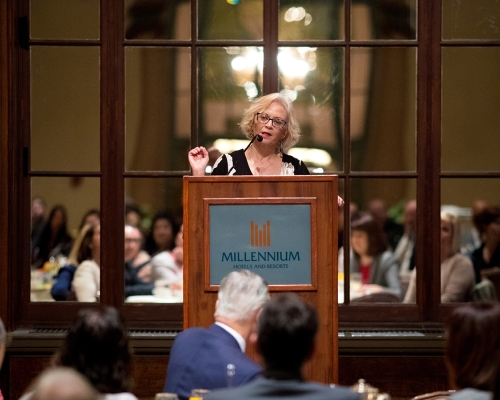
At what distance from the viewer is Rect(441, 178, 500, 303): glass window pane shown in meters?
4.78

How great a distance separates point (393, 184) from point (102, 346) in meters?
2.71

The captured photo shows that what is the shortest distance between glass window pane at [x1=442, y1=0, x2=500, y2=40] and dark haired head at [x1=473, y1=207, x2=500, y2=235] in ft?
3.20

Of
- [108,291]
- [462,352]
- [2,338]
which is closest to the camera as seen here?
[462,352]

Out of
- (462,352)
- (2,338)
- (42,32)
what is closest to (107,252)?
(42,32)

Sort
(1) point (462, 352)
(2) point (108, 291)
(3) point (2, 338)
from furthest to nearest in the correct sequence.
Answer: (2) point (108, 291) < (3) point (2, 338) < (1) point (462, 352)

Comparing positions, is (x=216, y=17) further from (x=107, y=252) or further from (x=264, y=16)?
(x=107, y=252)

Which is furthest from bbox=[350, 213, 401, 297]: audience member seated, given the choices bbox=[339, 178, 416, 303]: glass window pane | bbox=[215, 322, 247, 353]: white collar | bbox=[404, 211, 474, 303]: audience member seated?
bbox=[215, 322, 247, 353]: white collar

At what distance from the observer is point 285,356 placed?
221cm

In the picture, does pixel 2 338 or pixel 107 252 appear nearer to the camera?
pixel 2 338

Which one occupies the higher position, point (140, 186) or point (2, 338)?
point (140, 186)

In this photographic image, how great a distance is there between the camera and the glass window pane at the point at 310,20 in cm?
477

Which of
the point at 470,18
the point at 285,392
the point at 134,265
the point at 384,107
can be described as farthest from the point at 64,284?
the point at 285,392

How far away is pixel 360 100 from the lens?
4.77 metres

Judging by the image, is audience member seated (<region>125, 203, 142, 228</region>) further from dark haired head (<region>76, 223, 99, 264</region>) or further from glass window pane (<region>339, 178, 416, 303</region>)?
glass window pane (<region>339, 178, 416, 303</region>)
